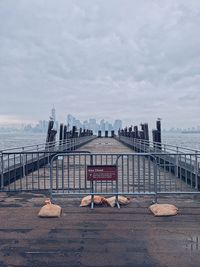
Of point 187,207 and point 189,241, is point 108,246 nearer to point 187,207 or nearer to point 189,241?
point 189,241

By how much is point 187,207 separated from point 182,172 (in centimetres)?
482

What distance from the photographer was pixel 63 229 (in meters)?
6.40

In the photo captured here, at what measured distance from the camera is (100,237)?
5.89m

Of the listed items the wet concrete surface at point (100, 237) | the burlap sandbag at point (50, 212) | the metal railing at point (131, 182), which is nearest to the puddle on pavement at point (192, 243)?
the wet concrete surface at point (100, 237)

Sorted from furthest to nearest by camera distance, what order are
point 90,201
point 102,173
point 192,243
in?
point 102,173, point 90,201, point 192,243

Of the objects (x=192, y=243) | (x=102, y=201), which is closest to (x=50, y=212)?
(x=102, y=201)

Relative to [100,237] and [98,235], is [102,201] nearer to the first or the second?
[98,235]

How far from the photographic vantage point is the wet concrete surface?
4.86m

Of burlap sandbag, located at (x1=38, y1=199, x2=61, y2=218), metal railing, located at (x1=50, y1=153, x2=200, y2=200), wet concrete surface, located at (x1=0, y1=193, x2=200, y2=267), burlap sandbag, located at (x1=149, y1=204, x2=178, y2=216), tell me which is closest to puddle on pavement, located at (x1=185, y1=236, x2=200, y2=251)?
wet concrete surface, located at (x1=0, y1=193, x2=200, y2=267)

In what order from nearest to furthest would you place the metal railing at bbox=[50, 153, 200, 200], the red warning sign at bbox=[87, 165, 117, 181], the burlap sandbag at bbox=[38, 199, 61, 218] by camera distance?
1. the burlap sandbag at bbox=[38, 199, 61, 218]
2. the red warning sign at bbox=[87, 165, 117, 181]
3. the metal railing at bbox=[50, 153, 200, 200]

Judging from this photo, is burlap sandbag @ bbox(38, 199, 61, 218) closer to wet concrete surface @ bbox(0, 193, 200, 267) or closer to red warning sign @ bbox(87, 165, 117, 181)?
wet concrete surface @ bbox(0, 193, 200, 267)

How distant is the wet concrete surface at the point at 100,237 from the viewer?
4.86m

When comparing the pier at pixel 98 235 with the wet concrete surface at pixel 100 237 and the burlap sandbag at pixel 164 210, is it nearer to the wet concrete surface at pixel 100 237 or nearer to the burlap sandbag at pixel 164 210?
the wet concrete surface at pixel 100 237

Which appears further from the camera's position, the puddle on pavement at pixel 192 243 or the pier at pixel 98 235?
the puddle on pavement at pixel 192 243
